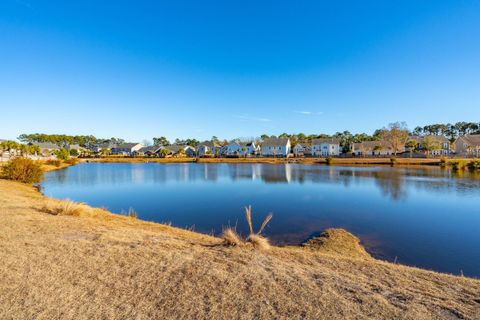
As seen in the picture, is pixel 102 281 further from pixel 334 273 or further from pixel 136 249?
pixel 334 273

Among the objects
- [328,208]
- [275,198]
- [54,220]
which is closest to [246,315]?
[54,220]

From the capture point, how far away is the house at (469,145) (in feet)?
220

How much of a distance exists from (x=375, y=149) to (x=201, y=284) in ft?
280

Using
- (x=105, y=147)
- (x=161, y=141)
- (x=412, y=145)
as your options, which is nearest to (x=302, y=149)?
(x=412, y=145)

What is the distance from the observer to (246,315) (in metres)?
3.83

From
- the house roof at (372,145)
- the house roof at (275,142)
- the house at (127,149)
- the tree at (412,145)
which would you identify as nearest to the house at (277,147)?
the house roof at (275,142)

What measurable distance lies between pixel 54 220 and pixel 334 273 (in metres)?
9.37

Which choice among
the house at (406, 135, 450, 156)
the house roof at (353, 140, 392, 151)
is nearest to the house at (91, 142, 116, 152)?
the house roof at (353, 140, 392, 151)

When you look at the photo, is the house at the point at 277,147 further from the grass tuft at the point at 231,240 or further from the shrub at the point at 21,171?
the grass tuft at the point at 231,240

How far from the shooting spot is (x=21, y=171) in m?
25.0

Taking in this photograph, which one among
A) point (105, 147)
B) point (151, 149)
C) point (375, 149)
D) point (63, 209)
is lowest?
point (63, 209)

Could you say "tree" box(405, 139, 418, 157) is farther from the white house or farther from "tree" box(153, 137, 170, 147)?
"tree" box(153, 137, 170, 147)

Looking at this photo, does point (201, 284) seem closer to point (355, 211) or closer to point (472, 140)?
point (355, 211)

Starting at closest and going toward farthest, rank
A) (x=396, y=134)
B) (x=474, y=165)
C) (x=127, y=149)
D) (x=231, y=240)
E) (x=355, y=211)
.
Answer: (x=231, y=240) < (x=355, y=211) < (x=474, y=165) < (x=396, y=134) < (x=127, y=149)
